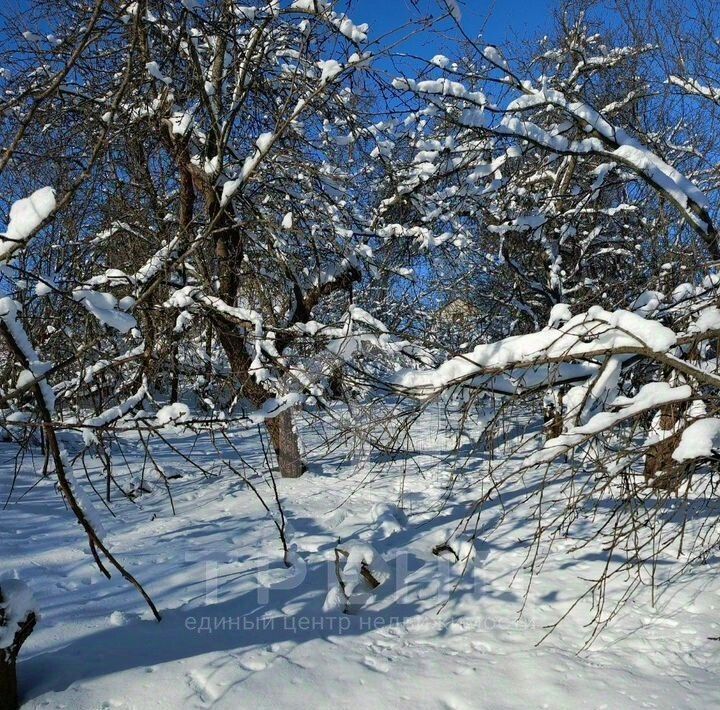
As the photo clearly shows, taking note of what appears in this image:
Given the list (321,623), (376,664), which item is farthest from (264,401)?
(376,664)

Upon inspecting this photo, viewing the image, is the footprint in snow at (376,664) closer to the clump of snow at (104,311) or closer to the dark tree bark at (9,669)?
the dark tree bark at (9,669)

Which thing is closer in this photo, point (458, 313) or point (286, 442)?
point (458, 313)

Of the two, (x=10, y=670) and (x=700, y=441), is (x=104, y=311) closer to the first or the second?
(x=10, y=670)

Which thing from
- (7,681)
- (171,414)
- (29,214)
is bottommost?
Result: (7,681)

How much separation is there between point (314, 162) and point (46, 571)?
397 centimetres

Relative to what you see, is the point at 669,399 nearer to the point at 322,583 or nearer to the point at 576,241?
the point at 322,583

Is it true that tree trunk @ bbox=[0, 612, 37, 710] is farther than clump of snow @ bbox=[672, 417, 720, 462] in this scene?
Yes

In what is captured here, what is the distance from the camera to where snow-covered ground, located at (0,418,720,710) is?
2.84m

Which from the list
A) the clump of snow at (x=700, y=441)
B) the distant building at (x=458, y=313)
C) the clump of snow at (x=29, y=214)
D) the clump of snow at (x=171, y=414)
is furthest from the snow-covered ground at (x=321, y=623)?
the distant building at (x=458, y=313)

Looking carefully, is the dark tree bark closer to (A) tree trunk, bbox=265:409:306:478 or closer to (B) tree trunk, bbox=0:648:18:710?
(B) tree trunk, bbox=0:648:18:710

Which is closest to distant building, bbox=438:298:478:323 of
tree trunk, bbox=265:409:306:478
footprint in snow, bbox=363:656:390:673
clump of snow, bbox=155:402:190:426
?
tree trunk, bbox=265:409:306:478

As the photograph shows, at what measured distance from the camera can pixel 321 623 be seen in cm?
370

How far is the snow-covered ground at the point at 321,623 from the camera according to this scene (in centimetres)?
284

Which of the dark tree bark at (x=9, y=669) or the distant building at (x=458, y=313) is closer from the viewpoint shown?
the dark tree bark at (x=9, y=669)
